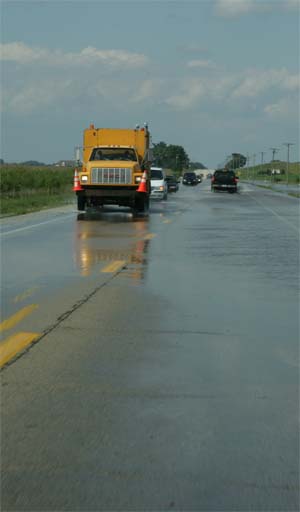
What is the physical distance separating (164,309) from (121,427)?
455 centimetres

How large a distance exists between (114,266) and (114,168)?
14704mm

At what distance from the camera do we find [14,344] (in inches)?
315

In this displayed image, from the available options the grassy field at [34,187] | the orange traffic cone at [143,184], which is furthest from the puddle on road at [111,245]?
the grassy field at [34,187]

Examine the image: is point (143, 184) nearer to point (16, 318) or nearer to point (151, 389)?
point (16, 318)

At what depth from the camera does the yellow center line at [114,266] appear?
13.9 meters

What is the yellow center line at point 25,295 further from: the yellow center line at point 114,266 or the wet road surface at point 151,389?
the yellow center line at point 114,266

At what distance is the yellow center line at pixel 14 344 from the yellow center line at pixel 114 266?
17.6ft

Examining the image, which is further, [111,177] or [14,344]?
[111,177]

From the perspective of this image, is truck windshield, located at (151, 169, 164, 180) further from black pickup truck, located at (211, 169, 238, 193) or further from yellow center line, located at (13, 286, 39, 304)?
yellow center line, located at (13, 286, 39, 304)

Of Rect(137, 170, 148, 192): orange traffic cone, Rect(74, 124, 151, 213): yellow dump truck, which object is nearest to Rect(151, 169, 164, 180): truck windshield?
Rect(74, 124, 151, 213): yellow dump truck

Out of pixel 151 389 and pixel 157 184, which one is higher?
pixel 157 184

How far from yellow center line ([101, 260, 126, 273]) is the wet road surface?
33mm

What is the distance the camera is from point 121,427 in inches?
219

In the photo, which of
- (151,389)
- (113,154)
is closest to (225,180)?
(113,154)
